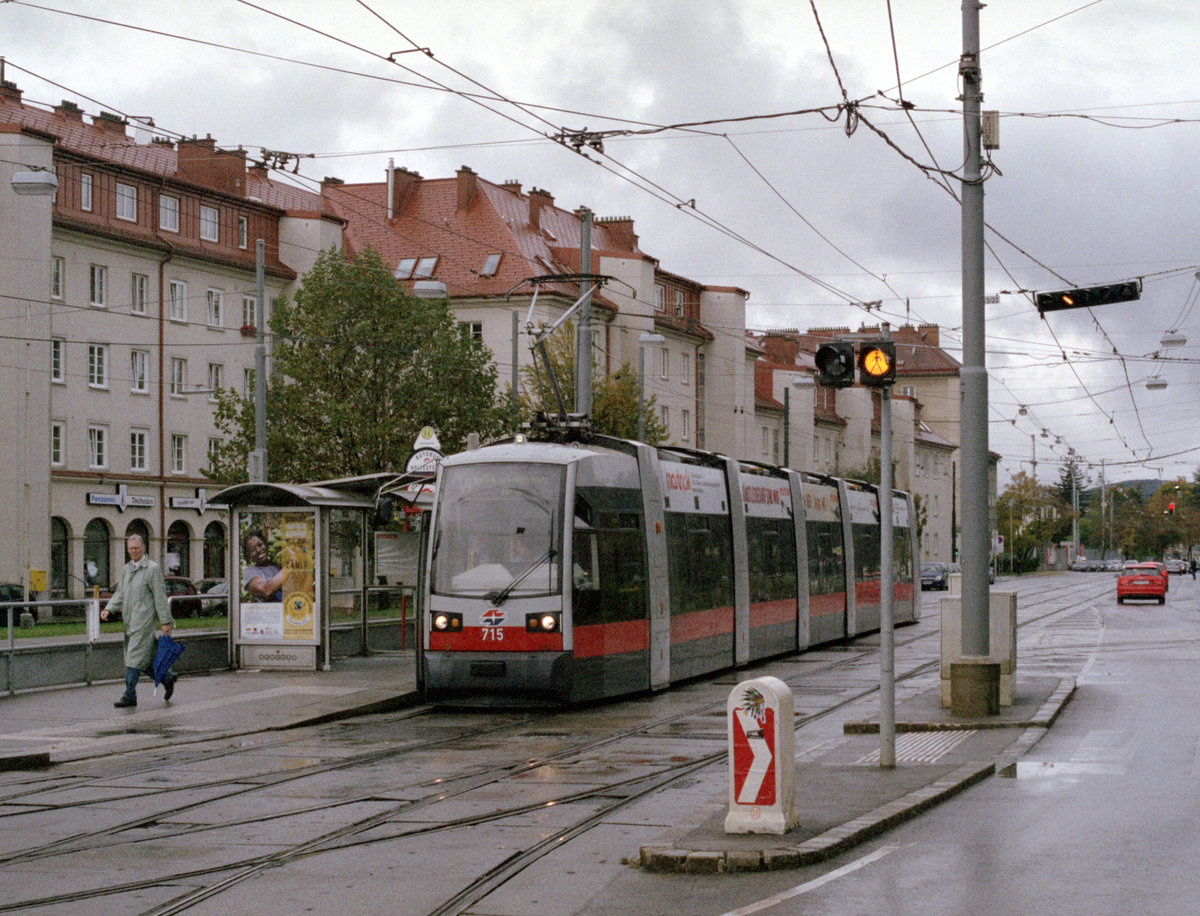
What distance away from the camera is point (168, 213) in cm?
5984

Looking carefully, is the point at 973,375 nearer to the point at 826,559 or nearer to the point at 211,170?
the point at 826,559

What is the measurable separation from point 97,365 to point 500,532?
40.9 metres

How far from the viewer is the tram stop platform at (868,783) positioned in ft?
29.5

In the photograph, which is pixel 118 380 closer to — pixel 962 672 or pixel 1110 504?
pixel 962 672

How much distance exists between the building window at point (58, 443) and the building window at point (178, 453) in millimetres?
5695

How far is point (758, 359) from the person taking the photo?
93.2m

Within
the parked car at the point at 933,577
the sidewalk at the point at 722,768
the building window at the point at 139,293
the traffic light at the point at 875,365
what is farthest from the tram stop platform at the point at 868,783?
the parked car at the point at 933,577

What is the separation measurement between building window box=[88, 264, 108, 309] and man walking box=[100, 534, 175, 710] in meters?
39.7

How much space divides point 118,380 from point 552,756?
149 feet

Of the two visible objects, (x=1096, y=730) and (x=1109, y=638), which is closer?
(x=1096, y=730)

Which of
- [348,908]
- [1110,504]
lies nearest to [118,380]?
[348,908]

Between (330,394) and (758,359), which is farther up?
(758,359)

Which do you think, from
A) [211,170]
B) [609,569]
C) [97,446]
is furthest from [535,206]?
[609,569]

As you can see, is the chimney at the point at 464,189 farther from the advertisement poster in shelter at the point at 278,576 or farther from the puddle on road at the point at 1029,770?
the puddle on road at the point at 1029,770
